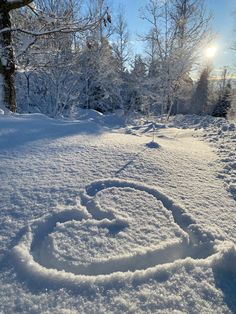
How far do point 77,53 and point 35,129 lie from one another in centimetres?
883

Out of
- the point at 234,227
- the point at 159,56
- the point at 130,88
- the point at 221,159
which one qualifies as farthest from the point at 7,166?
the point at 130,88

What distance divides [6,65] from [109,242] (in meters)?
4.61

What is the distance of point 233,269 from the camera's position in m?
1.30

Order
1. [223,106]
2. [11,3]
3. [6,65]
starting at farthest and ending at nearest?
[223,106] < [6,65] < [11,3]

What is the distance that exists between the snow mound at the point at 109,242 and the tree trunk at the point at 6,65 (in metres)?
4.07

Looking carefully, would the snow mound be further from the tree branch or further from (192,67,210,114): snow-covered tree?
(192,67,210,114): snow-covered tree

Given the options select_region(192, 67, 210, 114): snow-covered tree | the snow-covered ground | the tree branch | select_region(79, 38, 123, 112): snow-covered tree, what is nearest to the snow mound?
the snow-covered ground

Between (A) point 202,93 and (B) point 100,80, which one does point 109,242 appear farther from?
(A) point 202,93

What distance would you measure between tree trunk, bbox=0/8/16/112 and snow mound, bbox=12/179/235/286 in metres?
4.07

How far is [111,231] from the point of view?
150 cm

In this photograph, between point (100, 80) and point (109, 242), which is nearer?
point (109, 242)

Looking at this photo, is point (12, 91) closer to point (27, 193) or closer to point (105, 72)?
point (27, 193)

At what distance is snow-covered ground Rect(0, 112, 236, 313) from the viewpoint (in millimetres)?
1119

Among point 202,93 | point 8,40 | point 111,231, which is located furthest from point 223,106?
point 111,231
